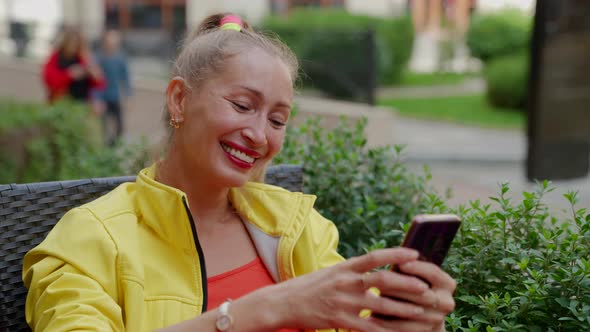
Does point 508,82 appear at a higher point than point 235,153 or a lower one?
lower

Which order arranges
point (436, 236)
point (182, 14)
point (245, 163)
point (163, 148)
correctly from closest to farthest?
point (436, 236)
point (245, 163)
point (163, 148)
point (182, 14)

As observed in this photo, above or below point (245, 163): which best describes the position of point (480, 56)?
below

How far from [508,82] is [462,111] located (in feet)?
3.28

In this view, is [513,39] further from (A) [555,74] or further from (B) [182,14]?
(B) [182,14]

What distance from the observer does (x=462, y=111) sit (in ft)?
54.4

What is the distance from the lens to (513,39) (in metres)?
19.1

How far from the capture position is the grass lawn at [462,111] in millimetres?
15247

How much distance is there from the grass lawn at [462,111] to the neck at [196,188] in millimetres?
12813

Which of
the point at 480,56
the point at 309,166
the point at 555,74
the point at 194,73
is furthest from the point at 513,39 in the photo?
the point at 194,73

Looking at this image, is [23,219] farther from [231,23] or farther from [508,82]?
[508,82]

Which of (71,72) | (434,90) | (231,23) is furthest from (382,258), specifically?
(434,90)

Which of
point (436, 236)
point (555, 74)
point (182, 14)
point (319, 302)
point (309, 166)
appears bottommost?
point (182, 14)

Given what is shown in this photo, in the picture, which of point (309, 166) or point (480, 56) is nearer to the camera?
point (309, 166)

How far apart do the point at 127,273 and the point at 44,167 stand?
18.1 feet
